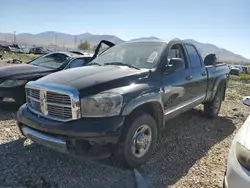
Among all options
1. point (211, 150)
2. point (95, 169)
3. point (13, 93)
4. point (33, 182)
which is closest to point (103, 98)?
point (95, 169)

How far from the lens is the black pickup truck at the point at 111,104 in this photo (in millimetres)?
3025

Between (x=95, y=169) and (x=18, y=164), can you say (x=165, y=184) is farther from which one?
(x=18, y=164)

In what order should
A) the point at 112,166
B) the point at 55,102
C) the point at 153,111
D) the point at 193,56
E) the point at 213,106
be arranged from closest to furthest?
the point at 55,102
the point at 112,166
the point at 153,111
the point at 193,56
the point at 213,106

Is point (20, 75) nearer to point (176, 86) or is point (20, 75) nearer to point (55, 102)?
point (55, 102)

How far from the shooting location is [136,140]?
3459 mm

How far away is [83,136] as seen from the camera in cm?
295

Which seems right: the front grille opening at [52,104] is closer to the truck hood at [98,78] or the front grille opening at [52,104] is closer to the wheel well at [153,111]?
the truck hood at [98,78]

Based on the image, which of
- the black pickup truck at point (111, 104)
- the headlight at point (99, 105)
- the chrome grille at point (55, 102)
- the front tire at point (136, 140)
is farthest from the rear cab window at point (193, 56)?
the chrome grille at point (55, 102)

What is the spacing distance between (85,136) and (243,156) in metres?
1.68

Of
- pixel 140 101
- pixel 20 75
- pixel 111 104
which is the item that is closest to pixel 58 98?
pixel 111 104

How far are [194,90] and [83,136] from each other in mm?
2812

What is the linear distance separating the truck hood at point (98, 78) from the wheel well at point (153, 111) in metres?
0.40

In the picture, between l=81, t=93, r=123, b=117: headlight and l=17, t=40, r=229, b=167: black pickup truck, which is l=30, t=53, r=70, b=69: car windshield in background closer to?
l=17, t=40, r=229, b=167: black pickup truck

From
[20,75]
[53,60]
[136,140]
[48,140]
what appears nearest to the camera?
[48,140]
